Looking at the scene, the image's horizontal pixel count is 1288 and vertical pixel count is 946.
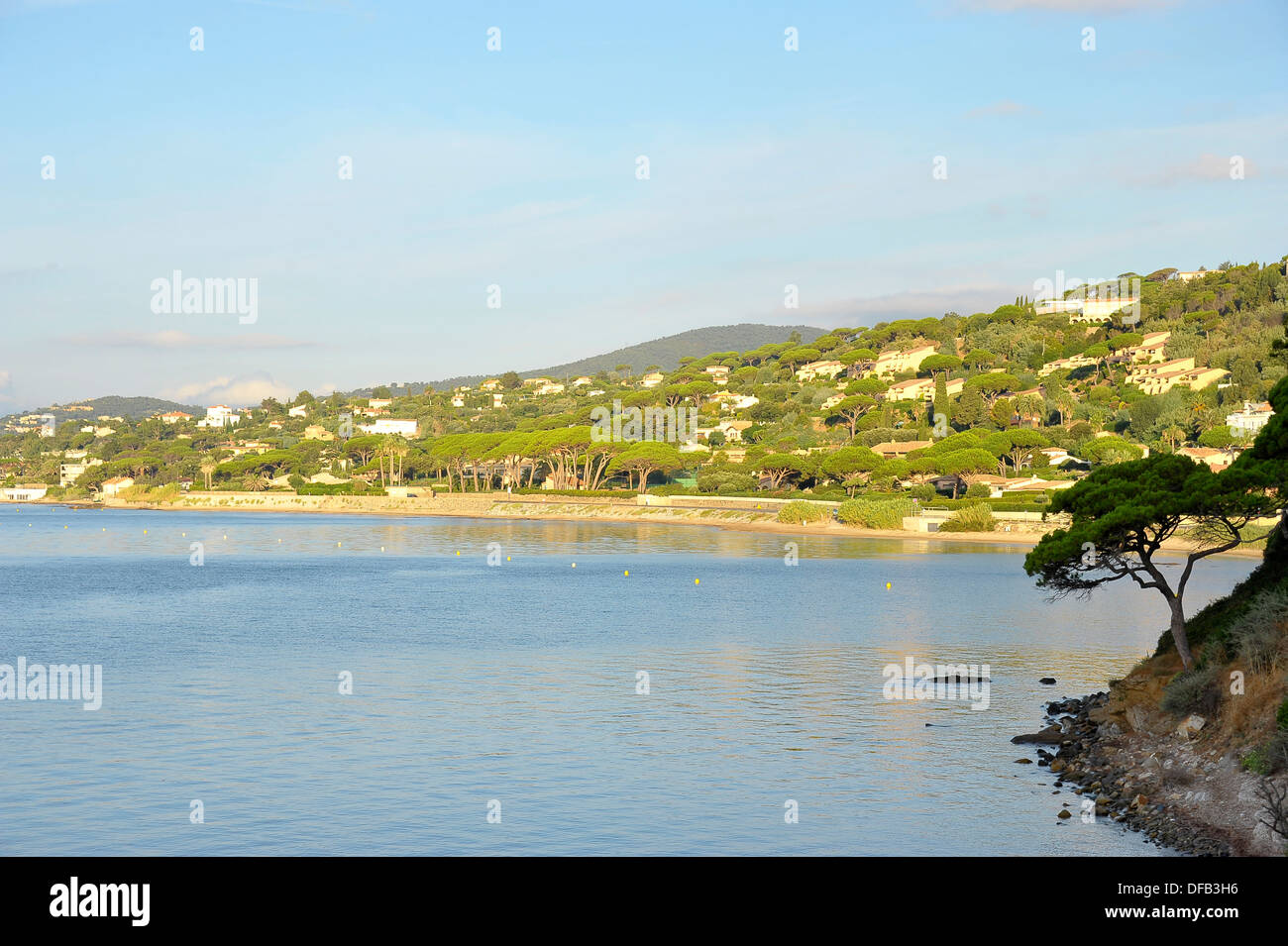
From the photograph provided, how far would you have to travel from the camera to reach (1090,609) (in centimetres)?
4862

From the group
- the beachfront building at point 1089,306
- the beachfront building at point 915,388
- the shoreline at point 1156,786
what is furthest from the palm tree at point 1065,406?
the shoreline at point 1156,786

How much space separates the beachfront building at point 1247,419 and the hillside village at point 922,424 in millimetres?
254

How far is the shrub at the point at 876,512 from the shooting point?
9675cm

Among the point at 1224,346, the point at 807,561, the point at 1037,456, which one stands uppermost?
the point at 1224,346

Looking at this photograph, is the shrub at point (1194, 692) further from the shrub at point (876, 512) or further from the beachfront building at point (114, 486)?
the beachfront building at point (114, 486)

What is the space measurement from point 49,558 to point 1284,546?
8074 cm

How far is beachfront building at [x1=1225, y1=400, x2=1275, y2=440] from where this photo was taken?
3824 inches

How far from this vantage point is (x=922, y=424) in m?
132

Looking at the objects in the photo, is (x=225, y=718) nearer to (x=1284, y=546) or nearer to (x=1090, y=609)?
(x=1284, y=546)

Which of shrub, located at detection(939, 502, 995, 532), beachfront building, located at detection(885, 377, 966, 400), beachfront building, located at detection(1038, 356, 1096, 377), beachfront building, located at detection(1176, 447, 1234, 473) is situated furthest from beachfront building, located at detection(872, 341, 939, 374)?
shrub, located at detection(939, 502, 995, 532)

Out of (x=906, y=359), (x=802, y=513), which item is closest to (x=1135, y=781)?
(x=802, y=513)

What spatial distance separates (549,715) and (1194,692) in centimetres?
1401

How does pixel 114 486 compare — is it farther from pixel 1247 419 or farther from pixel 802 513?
pixel 1247 419

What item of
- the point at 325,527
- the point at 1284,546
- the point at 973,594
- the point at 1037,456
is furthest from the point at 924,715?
the point at 325,527
